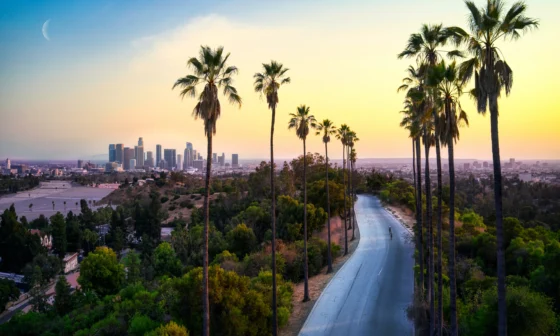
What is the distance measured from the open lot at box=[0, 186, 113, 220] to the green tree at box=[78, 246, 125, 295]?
62513 millimetres

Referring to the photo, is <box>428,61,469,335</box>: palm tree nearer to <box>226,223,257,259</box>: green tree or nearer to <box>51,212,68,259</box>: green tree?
<box>226,223,257,259</box>: green tree

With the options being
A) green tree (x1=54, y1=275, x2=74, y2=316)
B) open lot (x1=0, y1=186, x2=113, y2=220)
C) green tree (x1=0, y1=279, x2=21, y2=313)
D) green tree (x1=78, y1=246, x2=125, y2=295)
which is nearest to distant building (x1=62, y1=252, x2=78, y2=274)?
green tree (x1=0, y1=279, x2=21, y2=313)

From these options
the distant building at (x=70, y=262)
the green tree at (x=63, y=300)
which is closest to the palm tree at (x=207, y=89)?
the green tree at (x=63, y=300)

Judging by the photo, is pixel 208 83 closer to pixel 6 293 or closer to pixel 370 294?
pixel 370 294

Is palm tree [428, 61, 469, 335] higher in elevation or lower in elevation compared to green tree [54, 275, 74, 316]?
higher

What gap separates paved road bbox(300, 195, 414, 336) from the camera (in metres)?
16.8

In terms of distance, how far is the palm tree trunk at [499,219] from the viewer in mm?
8852

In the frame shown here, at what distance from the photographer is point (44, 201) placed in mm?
103750

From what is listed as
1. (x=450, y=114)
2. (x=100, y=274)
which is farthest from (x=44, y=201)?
(x=450, y=114)

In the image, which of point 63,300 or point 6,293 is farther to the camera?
point 6,293

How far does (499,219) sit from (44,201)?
391 feet

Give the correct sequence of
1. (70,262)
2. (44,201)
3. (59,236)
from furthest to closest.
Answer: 1. (44,201)
2. (59,236)
3. (70,262)

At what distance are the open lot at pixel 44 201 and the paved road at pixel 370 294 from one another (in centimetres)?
7538

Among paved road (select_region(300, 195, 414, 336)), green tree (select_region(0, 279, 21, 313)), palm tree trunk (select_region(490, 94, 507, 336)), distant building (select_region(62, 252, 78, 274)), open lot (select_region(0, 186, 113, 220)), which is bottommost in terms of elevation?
distant building (select_region(62, 252, 78, 274))
